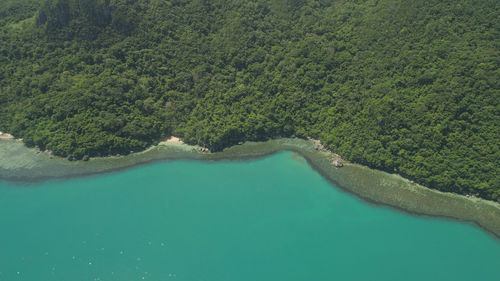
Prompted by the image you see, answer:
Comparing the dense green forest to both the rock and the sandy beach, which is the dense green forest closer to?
the sandy beach

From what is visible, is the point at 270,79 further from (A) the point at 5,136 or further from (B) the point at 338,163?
(A) the point at 5,136

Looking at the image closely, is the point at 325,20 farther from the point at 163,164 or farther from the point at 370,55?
the point at 163,164

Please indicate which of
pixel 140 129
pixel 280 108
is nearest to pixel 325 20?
pixel 280 108

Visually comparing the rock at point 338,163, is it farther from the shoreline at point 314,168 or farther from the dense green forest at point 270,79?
the dense green forest at point 270,79

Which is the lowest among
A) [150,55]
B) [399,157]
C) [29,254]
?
[29,254]

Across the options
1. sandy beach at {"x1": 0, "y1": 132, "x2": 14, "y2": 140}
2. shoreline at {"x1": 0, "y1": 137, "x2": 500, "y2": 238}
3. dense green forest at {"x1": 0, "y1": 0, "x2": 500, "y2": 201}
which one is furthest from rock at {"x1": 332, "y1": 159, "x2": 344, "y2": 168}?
sandy beach at {"x1": 0, "y1": 132, "x2": 14, "y2": 140}

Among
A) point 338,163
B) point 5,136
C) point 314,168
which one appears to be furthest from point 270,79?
point 5,136
